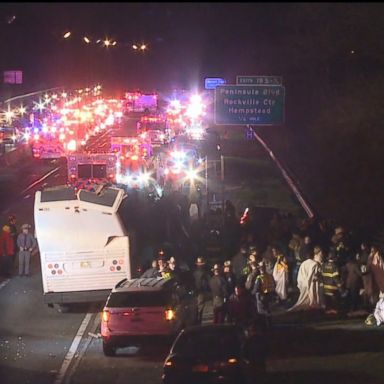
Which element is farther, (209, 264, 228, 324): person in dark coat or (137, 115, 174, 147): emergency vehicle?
(137, 115, 174, 147): emergency vehicle

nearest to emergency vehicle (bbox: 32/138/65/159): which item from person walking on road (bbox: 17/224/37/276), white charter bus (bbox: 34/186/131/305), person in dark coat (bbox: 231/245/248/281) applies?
person walking on road (bbox: 17/224/37/276)

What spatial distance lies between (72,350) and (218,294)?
2863 mm

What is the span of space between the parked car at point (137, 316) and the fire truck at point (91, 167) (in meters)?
20.0

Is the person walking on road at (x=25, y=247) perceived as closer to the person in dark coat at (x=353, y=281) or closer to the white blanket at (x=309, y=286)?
the white blanket at (x=309, y=286)

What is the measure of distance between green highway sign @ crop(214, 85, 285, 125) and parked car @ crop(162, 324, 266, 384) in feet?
63.0

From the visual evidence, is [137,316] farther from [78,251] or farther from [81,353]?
[78,251]

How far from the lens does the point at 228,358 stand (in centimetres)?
1244

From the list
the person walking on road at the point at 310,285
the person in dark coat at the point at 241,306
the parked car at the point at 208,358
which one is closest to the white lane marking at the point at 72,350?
Answer: the parked car at the point at 208,358

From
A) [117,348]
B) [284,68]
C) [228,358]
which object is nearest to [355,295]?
[117,348]

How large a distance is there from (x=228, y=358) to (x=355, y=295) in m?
6.42

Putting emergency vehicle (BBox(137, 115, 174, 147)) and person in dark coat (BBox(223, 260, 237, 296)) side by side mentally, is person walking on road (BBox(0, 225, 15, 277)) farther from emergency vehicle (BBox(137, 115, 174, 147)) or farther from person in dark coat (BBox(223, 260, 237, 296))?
emergency vehicle (BBox(137, 115, 174, 147))

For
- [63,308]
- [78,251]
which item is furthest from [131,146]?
[78,251]

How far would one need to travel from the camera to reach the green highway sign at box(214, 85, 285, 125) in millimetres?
31688

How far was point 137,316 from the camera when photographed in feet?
52.5
